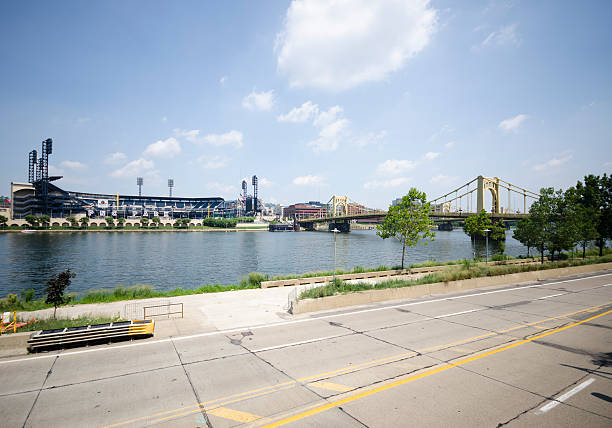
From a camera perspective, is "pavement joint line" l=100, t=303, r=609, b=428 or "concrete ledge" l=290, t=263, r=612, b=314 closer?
"pavement joint line" l=100, t=303, r=609, b=428

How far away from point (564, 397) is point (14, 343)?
645 inches

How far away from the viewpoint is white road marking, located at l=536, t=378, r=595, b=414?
7.23 metres

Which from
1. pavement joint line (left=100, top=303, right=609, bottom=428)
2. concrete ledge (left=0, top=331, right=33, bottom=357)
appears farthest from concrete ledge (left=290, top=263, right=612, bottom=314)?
concrete ledge (left=0, top=331, right=33, bottom=357)

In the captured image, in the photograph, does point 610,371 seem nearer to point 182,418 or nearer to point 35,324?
point 182,418

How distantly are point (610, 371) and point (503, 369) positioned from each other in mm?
3019

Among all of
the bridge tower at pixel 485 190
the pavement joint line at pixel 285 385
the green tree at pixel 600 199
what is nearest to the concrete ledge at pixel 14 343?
the pavement joint line at pixel 285 385

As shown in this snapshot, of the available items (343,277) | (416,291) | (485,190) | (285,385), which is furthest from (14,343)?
(485,190)

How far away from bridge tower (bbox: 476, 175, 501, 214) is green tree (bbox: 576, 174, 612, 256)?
37.8 m

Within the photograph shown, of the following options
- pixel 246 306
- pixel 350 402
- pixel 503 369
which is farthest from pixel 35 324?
pixel 503 369

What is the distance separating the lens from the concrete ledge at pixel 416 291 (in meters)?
16.3

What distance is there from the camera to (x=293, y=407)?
24.1 feet

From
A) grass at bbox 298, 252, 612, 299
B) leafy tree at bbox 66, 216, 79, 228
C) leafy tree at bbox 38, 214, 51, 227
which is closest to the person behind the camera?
grass at bbox 298, 252, 612, 299

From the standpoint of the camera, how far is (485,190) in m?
91.8

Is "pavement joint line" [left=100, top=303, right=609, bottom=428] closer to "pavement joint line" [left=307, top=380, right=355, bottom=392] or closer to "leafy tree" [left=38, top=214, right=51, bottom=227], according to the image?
"pavement joint line" [left=307, top=380, right=355, bottom=392]
